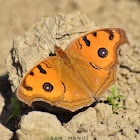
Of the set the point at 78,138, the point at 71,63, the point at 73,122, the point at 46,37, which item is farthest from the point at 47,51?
the point at 78,138

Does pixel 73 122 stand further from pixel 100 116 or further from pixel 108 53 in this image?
pixel 108 53

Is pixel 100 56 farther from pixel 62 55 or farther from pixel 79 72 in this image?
pixel 62 55

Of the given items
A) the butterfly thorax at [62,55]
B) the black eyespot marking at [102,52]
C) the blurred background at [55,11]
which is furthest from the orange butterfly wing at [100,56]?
the blurred background at [55,11]

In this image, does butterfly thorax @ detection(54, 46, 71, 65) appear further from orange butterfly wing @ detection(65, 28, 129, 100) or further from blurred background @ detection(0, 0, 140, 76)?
blurred background @ detection(0, 0, 140, 76)

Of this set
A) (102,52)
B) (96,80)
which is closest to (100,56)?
(102,52)

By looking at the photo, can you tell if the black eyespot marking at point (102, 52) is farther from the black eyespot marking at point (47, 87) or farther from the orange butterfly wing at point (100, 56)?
the black eyespot marking at point (47, 87)

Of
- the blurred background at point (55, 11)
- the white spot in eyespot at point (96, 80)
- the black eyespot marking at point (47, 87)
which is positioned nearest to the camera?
the black eyespot marking at point (47, 87)
